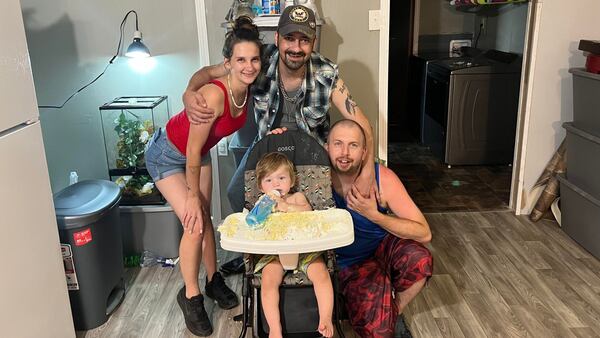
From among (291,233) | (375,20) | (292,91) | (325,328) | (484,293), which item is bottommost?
(484,293)

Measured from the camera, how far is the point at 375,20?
10.3 ft

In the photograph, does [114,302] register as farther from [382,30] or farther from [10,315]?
[382,30]

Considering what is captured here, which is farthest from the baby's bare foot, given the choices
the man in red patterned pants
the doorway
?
the doorway

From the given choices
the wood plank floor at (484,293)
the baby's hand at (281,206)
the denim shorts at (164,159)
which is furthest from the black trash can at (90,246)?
the baby's hand at (281,206)

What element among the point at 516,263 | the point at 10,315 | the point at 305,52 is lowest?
the point at 516,263

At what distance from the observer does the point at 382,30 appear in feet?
10.4

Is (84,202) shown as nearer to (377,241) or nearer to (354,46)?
(377,241)

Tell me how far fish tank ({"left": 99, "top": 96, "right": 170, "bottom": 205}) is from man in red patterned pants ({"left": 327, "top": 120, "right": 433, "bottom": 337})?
1260 millimetres

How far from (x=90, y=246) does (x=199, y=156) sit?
673 millimetres

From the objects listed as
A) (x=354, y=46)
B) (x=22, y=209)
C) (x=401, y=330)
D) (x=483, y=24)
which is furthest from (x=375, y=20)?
(x=483, y=24)

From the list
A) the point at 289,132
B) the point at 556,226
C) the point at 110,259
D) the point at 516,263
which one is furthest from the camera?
the point at 556,226

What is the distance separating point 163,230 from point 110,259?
533 millimetres

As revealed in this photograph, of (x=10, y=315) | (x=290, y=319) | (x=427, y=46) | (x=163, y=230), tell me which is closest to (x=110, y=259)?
(x=163, y=230)

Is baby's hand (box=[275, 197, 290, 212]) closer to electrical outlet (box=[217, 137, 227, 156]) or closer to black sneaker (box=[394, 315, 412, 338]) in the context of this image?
black sneaker (box=[394, 315, 412, 338])
